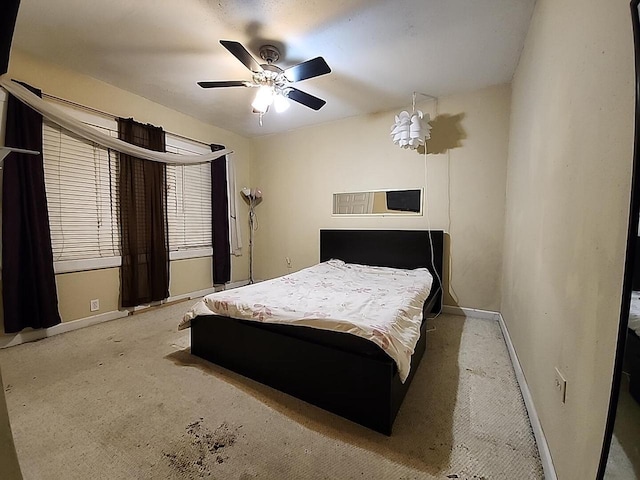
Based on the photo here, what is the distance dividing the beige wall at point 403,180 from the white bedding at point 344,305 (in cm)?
81

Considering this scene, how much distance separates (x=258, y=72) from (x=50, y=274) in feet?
8.68

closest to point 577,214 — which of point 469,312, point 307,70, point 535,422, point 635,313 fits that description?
point 635,313

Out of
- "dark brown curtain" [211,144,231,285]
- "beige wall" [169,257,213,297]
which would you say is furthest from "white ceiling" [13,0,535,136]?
"beige wall" [169,257,213,297]

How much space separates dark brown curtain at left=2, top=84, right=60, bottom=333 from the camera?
231 cm

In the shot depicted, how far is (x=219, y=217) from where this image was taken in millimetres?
4199

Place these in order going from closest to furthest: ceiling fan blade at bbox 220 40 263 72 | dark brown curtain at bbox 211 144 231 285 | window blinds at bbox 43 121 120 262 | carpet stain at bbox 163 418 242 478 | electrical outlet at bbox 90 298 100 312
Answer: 1. carpet stain at bbox 163 418 242 478
2. ceiling fan blade at bbox 220 40 263 72
3. window blinds at bbox 43 121 120 262
4. electrical outlet at bbox 90 298 100 312
5. dark brown curtain at bbox 211 144 231 285

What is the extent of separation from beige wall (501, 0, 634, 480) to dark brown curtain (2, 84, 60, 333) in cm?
373

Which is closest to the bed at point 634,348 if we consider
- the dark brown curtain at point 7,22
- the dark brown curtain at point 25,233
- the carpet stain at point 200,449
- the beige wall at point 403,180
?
the carpet stain at point 200,449

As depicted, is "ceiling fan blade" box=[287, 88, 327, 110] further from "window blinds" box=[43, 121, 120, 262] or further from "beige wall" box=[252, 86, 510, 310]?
"window blinds" box=[43, 121, 120, 262]

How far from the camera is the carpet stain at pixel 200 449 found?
124 cm

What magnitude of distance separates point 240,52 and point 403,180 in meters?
2.37

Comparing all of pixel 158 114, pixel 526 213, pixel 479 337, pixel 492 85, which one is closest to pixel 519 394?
pixel 479 337

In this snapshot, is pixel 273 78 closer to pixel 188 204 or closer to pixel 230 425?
pixel 188 204

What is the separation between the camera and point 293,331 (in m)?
1.76
